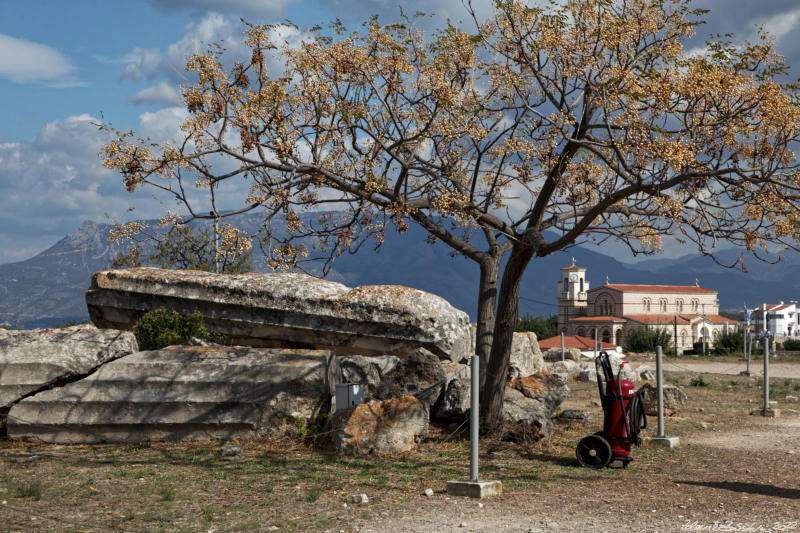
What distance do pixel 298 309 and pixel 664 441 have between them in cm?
711

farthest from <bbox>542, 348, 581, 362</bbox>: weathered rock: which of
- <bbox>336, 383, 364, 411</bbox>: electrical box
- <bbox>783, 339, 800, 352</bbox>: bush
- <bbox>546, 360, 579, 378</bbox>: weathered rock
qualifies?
<bbox>783, 339, 800, 352</bbox>: bush

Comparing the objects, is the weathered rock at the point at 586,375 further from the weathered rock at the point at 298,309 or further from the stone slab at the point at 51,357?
the stone slab at the point at 51,357

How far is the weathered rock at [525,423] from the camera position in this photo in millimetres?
11562

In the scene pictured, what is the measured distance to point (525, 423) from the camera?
1165 cm

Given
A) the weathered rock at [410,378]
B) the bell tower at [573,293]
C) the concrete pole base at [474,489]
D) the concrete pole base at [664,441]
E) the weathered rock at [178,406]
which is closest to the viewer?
the concrete pole base at [474,489]

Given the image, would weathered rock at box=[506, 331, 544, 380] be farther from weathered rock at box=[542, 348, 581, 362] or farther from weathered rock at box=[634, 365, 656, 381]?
weathered rock at box=[542, 348, 581, 362]

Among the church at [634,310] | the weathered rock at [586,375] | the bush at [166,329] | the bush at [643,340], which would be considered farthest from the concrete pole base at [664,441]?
the church at [634,310]

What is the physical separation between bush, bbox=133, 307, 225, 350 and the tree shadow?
9.04m

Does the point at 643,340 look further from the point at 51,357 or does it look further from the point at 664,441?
the point at 51,357

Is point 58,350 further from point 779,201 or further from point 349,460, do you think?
point 779,201

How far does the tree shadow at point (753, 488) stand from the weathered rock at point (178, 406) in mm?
5491

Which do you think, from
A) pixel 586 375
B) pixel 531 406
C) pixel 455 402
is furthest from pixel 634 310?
pixel 455 402

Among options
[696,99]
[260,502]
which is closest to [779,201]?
[696,99]

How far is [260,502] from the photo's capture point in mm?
7500
